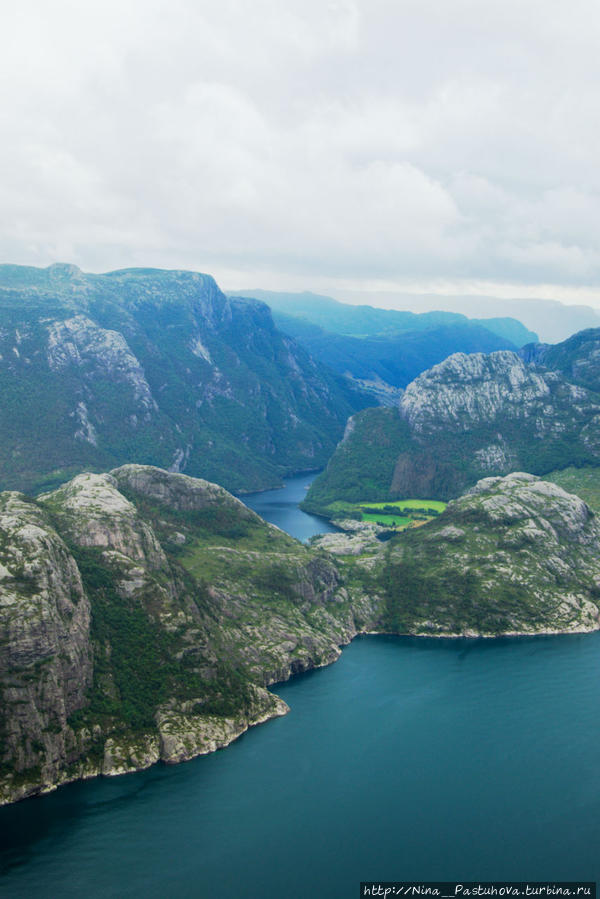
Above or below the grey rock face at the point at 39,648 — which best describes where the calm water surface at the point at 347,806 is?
below

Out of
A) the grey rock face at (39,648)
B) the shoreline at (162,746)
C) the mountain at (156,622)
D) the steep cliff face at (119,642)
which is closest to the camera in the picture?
the grey rock face at (39,648)

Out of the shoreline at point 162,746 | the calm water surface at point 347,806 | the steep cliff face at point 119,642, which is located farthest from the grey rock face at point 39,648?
the calm water surface at point 347,806

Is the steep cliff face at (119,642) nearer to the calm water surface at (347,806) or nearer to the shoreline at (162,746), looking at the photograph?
the shoreline at (162,746)

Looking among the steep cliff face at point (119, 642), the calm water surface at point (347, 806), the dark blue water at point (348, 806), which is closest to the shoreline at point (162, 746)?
the steep cliff face at point (119, 642)

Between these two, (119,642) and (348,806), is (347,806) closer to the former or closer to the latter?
(348,806)

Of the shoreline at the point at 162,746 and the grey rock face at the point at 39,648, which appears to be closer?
the grey rock face at the point at 39,648

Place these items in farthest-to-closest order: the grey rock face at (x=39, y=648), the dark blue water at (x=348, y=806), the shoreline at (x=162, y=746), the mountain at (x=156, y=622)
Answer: the mountain at (x=156, y=622)
the shoreline at (x=162, y=746)
the grey rock face at (x=39, y=648)
the dark blue water at (x=348, y=806)
